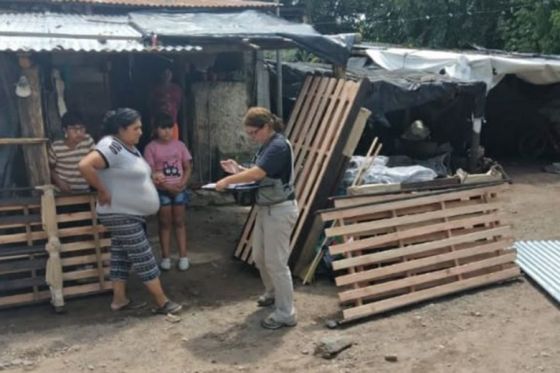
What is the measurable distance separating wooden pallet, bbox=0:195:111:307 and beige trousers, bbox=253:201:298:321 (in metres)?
1.52

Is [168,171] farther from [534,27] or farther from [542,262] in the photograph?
[534,27]

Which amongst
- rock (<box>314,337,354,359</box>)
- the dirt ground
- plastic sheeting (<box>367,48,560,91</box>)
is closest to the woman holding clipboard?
the dirt ground

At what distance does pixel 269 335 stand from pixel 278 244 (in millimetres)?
704

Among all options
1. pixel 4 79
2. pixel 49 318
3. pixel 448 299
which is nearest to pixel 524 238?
pixel 448 299

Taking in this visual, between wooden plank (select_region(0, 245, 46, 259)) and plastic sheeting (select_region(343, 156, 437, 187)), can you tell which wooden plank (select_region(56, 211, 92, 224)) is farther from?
plastic sheeting (select_region(343, 156, 437, 187))

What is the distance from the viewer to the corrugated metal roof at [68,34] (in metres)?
5.15

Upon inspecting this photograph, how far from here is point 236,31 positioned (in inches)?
254

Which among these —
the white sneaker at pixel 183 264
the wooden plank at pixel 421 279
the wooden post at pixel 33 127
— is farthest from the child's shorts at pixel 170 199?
the wooden plank at pixel 421 279

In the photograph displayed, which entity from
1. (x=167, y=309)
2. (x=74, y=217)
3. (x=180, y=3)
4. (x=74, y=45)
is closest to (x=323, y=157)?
(x=167, y=309)

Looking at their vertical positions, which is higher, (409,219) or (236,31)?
(236,31)

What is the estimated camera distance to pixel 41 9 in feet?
25.2

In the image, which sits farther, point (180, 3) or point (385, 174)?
point (180, 3)

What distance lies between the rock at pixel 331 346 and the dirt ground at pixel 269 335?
4cm

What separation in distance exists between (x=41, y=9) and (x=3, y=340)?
477 centimetres
